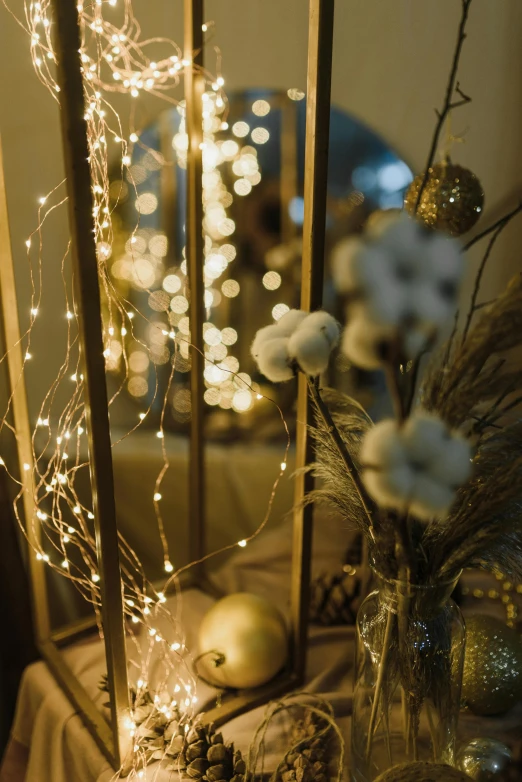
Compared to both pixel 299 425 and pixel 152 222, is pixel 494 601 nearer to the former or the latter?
pixel 299 425

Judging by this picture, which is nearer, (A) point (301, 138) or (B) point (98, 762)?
(B) point (98, 762)

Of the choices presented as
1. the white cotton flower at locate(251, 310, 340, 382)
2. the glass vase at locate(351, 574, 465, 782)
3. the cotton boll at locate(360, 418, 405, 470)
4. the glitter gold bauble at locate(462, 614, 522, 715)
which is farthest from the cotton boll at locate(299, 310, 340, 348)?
the glitter gold bauble at locate(462, 614, 522, 715)

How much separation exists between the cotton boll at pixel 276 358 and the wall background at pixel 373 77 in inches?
33.8

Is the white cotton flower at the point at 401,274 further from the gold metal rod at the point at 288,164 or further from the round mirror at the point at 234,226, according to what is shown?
the gold metal rod at the point at 288,164

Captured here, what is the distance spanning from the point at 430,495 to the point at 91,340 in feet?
1.13

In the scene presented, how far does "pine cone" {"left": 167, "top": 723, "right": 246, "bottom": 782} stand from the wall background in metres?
0.85

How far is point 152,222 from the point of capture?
4.45 ft

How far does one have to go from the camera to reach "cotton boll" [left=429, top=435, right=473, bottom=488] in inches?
16.8

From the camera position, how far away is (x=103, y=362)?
0.62 m

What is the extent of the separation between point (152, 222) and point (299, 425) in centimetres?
75

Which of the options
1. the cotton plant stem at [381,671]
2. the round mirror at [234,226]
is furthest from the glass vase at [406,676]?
the round mirror at [234,226]

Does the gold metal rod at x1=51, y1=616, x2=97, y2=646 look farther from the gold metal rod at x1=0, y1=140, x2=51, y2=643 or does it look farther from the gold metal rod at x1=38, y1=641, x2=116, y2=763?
the gold metal rod at x1=0, y1=140, x2=51, y2=643

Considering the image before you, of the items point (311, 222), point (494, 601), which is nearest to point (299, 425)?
point (311, 222)

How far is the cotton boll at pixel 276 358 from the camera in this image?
0.54 metres
